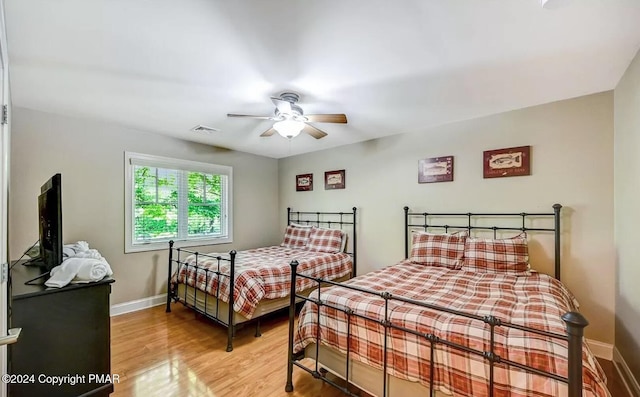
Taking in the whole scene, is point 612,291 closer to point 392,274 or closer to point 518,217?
point 518,217

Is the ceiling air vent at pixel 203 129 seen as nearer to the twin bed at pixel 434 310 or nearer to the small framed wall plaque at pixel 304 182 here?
the twin bed at pixel 434 310

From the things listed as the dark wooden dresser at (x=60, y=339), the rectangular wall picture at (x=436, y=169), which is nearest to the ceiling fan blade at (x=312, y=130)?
the rectangular wall picture at (x=436, y=169)

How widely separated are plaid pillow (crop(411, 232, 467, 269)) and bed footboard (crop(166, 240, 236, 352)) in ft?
6.27

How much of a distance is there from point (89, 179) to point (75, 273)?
196cm

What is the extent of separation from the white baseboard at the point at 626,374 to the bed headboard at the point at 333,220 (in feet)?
8.63

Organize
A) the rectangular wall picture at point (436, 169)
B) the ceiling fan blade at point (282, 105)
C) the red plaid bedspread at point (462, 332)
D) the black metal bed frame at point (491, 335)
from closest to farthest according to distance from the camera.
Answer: the black metal bed frame at point (491, 335)
the red plaid bedspread at point (462, 332)
the ceiling fan blade at point (282, 105)
the rectangular wall picture at point (436, 169)

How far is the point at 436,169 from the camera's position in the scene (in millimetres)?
3357

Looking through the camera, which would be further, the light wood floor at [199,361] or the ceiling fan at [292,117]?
the ceiling fan at [292,117]

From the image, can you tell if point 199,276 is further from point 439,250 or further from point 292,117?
point 439,250

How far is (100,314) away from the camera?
5.81 feet

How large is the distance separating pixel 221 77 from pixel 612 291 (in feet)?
12.0

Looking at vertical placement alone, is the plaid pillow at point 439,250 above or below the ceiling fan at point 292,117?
below

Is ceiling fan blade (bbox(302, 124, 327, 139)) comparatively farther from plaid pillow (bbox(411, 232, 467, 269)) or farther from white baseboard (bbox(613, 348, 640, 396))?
white baseboard (bbox(613, 348, 640, 396))

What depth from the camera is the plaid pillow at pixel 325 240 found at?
400cm
